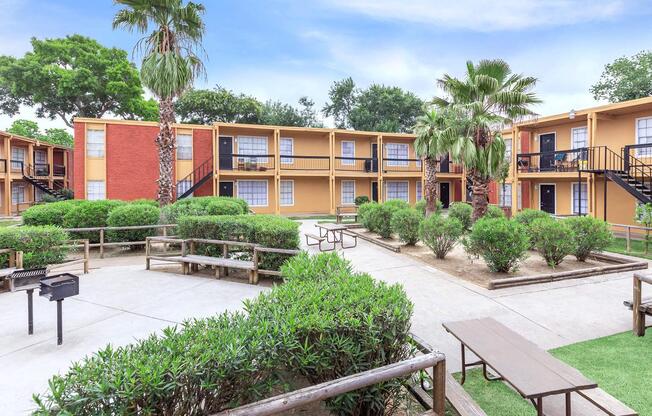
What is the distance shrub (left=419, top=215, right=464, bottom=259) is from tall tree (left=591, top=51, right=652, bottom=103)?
30.3 meters

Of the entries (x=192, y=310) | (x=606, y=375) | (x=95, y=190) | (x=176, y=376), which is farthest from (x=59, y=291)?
(x=95, y=190)

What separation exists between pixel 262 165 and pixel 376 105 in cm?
2100

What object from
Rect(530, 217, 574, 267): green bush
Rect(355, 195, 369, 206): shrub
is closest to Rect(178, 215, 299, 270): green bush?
Rect(530, 217, 574, 267): green bush

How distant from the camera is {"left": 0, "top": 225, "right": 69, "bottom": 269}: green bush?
7965 mm

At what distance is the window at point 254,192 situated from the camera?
80.8 ft

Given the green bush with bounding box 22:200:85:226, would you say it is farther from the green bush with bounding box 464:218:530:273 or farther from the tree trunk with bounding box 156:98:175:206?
the green bush with bounding box 464:218:530:273

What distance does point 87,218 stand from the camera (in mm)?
12062

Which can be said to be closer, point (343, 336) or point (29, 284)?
point (343, 336)

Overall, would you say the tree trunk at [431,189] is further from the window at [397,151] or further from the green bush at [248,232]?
the green bush at [248,232]

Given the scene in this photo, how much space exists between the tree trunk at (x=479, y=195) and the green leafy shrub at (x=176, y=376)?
12.9 m

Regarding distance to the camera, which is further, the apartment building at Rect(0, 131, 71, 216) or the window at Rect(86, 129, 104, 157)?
the apartment building at Rect(0, 131, 71, 216)

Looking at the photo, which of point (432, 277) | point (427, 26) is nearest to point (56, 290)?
point (432, 277)

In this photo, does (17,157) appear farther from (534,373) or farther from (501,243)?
(534,373)

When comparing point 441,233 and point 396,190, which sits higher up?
point 396,190
